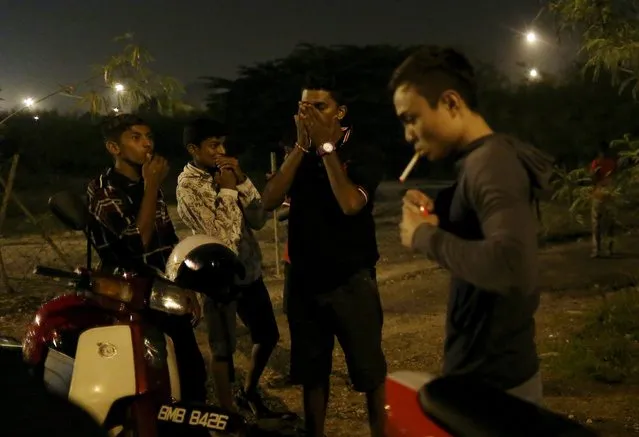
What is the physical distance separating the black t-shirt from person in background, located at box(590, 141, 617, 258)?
10.7 ft

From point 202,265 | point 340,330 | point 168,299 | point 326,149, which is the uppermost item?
point 326,149

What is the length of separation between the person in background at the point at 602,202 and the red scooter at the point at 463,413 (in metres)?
4.78

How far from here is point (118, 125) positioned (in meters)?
4.30

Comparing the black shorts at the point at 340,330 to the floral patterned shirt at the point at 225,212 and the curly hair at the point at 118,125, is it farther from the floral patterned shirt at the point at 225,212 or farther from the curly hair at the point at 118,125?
the curly hair at the point at 118,125

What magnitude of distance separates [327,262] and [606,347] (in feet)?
10.3

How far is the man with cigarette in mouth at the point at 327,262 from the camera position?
3701mm

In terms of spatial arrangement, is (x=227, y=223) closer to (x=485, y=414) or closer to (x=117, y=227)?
(x=117, y=227)

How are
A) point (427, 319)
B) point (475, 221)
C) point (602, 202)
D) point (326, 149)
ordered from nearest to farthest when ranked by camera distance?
1. point (475, 221)
2. point (326, 149)
3. point (602, 202)
4. point (427, 319)

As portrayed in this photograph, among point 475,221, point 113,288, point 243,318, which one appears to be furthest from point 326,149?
point 243,318

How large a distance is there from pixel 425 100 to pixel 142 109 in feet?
18.8

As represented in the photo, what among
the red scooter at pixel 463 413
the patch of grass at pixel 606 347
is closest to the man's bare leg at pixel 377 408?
the red scooter at pixel 463 413

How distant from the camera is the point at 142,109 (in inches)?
298

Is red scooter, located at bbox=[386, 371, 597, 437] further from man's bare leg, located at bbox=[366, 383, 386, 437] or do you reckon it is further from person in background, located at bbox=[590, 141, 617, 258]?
person in background, located at bbox=[590, 141, 617, 258]

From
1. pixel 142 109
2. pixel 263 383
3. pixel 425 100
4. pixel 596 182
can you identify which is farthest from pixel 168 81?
pixel 425 100
